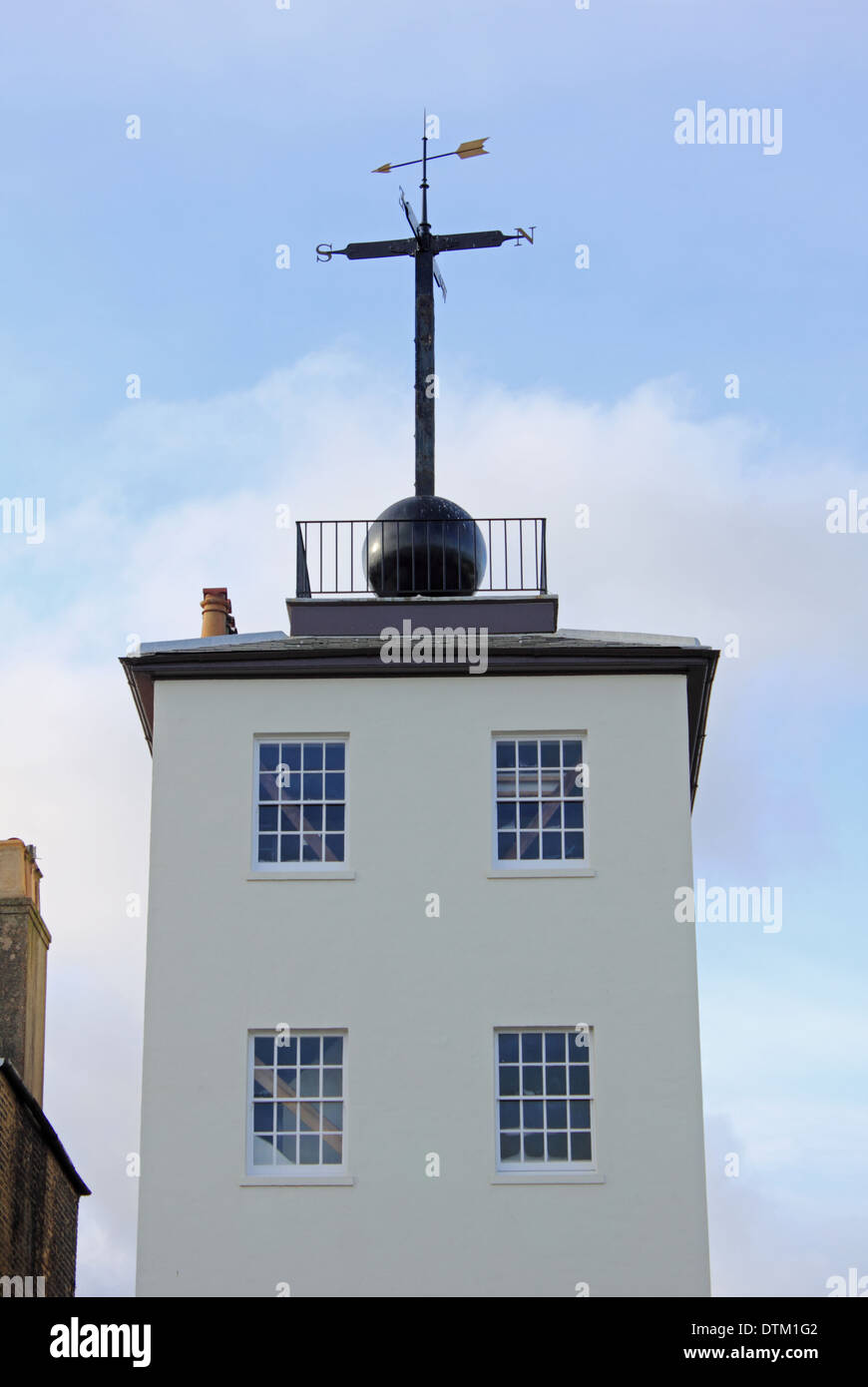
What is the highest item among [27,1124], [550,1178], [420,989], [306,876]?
[306,876]

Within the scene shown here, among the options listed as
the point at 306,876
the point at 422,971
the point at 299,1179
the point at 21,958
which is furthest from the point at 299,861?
the point at 21,958

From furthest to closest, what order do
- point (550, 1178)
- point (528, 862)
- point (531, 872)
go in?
point (528, 862) → point (531, 872) → point (550, 1178)

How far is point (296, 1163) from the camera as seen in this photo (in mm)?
24141

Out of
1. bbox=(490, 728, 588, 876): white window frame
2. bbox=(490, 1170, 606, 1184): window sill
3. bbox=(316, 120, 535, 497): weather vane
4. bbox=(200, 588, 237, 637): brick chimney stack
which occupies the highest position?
bbox=(316, 120, 535, 497): weather vane

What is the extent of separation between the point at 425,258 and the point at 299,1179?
13.8m

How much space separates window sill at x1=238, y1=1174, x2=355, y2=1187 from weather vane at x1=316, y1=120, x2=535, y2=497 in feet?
33.1

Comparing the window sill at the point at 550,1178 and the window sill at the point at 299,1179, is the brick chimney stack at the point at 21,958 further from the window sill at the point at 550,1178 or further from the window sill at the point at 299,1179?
the window sill at the point at 550,1178

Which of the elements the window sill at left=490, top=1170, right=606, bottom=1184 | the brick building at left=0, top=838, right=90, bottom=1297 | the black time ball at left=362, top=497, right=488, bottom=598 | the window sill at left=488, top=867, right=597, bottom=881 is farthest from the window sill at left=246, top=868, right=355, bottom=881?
the brick building at left=0, top=838, right=90, bottom=1297

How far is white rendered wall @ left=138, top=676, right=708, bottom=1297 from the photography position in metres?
23.7

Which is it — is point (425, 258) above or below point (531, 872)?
above

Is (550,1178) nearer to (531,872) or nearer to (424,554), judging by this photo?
(531,872)

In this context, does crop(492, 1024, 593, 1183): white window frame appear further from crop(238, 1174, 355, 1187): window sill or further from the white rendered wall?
crop(238, 1174, 355, 1187): window sill

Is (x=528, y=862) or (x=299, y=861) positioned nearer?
(x=528, y=862)

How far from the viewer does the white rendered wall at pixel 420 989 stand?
23688 mm
